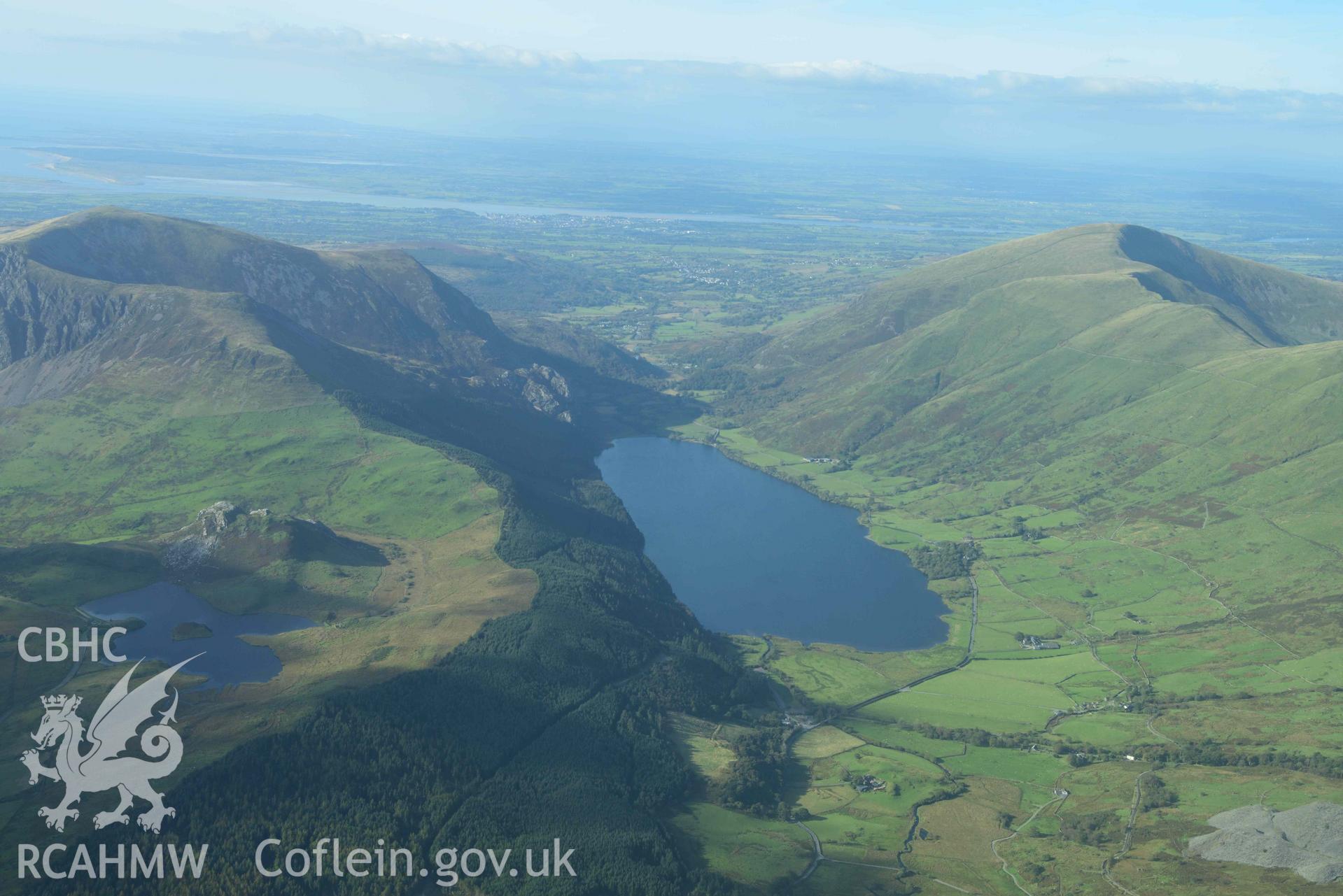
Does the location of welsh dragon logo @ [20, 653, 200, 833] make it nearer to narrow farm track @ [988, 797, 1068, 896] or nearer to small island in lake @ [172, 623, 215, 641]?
small island in lake @ [172, 623, 215, 641]

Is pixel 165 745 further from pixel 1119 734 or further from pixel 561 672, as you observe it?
pixel 1119 734

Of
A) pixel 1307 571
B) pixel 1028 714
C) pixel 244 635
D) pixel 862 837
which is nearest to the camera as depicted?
pixel 862 837

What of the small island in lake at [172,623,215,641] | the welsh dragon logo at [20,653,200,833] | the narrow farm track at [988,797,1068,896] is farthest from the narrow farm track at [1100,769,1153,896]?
the small island in lake at [172,623,215,641]

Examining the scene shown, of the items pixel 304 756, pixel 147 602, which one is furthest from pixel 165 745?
pixel 147 602

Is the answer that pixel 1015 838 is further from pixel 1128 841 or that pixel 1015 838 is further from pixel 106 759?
pixel 106 759

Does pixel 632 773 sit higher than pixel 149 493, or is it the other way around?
pixel 149 493

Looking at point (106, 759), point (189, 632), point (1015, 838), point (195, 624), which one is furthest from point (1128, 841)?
point (195, 624)

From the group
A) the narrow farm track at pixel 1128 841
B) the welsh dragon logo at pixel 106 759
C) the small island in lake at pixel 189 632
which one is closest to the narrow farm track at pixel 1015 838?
the narrow farm track at pixel 1128 841

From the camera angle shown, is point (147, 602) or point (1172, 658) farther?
point (1172, 658)
